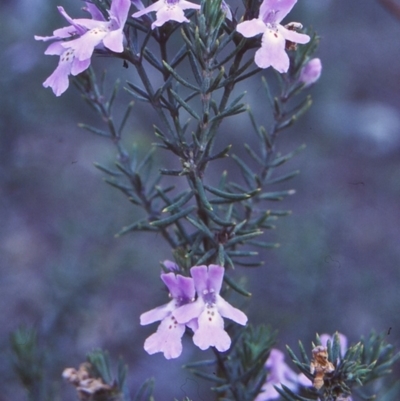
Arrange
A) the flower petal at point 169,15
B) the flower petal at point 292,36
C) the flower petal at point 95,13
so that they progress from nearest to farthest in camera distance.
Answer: the flower petal at point 169,15
the flower petal at point 292,36
the flower petal at point 95,13

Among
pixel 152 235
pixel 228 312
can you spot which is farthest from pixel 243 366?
pixel 152 235

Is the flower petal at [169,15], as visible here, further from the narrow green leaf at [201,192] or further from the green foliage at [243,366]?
the green foliage at [243,366]

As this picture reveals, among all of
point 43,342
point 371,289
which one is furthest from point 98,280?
point 371,289

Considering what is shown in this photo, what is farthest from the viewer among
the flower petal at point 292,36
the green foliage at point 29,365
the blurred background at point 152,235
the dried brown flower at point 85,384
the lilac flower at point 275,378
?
the blurred background at point 152,235

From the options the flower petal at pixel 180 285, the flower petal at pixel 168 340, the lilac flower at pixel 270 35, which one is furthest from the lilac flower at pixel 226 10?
the flower petal at pixel 168 340

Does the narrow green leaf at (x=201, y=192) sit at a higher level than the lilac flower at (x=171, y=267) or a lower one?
higher

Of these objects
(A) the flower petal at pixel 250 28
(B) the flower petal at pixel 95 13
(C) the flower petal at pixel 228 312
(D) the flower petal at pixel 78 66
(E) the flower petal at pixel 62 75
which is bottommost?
(C) the flower petal at pixel 228 312

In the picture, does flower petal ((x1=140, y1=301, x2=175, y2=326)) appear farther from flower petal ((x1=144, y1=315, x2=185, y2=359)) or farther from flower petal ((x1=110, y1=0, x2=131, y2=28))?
flower petal ((x1=110, y1=0, x2=131, y2=28))

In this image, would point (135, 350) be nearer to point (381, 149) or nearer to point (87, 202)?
point (87, 202)
